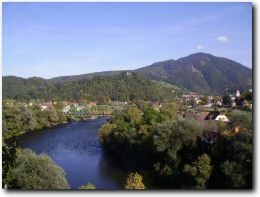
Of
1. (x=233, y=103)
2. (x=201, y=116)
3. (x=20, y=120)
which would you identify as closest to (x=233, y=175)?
(x=233, y=103)

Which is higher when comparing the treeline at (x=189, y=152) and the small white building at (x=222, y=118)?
the small white building at (x=222, y=118)

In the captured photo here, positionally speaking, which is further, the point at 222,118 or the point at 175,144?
the point at 175,144

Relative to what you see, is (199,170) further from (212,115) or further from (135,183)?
(135,183)

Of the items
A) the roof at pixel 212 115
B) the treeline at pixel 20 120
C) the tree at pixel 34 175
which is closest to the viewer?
the treeline at pixel 20 120

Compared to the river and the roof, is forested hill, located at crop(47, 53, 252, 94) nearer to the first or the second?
the roof

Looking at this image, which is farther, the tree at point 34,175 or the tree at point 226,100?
the tree at point 226,100

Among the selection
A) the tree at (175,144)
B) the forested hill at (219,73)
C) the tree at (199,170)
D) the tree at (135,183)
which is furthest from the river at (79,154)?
the forested hill at (219,73)

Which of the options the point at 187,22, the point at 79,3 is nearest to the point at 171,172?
the point at 187,22

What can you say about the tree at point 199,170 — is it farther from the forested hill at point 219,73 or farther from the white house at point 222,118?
the forested hill at point 219,73
